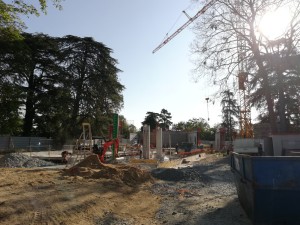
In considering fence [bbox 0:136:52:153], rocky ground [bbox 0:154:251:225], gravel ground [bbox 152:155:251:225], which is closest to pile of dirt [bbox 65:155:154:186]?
rocky ground [bbox 0:154:251:225]

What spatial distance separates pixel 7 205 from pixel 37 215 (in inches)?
36.3

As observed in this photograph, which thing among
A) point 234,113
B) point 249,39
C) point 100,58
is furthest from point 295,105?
point 234,113

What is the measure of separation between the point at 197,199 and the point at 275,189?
487 cm

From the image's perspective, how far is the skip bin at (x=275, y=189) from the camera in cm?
718

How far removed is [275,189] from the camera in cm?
718

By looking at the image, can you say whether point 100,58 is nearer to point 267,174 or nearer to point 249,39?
point 249,39

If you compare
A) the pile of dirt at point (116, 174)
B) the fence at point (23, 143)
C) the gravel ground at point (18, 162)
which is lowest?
the pile of dirt at point (116, 174)

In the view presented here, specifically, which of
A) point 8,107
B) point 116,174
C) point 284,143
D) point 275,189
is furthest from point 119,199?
point 8,107

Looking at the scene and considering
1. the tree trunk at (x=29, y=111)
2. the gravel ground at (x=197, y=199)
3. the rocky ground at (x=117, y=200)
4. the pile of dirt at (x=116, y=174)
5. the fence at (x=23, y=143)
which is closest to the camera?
the rocky ground at (x=117, y=200)

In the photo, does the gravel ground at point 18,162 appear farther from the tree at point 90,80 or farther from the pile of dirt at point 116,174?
the tree at point 90,80

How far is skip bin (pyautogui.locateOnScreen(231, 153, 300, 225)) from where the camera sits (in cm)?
718

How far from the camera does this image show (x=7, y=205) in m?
8.62

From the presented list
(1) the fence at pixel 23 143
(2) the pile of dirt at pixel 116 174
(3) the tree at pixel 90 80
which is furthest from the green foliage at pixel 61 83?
(2) the pile of dirt at pixel 116 174

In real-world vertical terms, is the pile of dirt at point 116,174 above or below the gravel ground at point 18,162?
below
